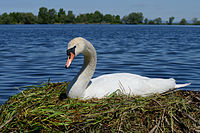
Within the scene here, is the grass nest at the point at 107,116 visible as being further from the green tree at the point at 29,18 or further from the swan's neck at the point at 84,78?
the green tree at the point at 29,18

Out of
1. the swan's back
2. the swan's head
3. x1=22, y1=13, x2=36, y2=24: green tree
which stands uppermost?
the swan's head

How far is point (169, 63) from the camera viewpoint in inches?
624

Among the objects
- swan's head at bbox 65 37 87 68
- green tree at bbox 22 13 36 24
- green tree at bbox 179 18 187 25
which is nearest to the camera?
swan's head at bbox 65 37 87 68

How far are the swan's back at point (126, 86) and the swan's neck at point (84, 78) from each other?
0.14m

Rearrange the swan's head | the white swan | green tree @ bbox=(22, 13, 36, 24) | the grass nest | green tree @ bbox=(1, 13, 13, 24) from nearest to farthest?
the grass nest → the swan's head → the white swan → green tree @ bbox=(1, 13, 13, 24) → green tree @ bbox=(22, 13, 36, 24)

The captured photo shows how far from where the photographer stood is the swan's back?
6.45m

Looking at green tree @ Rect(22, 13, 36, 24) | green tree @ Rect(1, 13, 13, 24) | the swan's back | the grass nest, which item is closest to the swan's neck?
the swan's back

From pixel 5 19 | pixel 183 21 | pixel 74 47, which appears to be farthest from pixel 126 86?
pixel 183 21

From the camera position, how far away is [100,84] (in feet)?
21.7

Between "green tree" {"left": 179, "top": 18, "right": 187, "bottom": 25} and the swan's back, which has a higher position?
the swan's back

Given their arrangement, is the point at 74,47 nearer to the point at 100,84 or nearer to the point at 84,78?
the point at 84,78

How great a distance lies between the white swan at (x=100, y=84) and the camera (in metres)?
6.40

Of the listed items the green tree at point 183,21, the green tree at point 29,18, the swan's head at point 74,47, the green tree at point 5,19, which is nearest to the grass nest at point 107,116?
the swan's head at point 74,47

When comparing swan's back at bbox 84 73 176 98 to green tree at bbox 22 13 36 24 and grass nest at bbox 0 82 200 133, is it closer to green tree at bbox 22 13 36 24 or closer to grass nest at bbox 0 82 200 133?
grass nest at bbox 0 82 200 133
